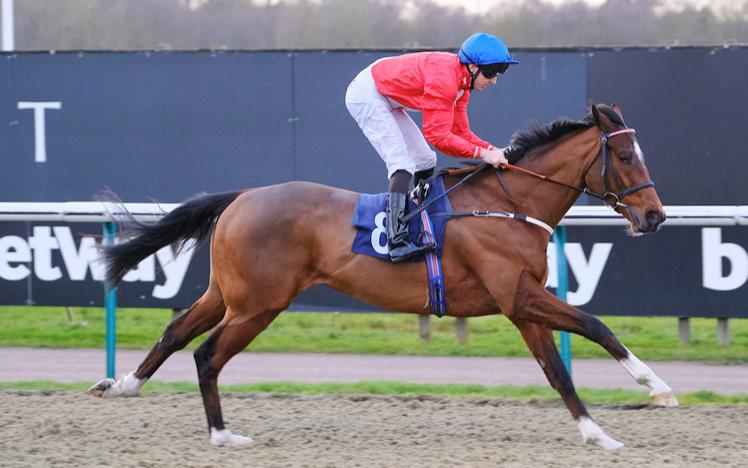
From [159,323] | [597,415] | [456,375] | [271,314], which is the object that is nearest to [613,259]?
[456,375]

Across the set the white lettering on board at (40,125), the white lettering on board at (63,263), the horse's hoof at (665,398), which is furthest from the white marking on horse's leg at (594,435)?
the white lettering on board at (40,125)

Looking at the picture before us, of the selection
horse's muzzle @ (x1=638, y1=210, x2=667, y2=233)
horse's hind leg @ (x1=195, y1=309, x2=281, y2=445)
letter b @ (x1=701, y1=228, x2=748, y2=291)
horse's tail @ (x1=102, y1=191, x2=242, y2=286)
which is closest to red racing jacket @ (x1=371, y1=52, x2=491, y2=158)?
horse's muzzle @ (x1=638, y1=210, x2=667, y2=233)

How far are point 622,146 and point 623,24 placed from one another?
12.7ft

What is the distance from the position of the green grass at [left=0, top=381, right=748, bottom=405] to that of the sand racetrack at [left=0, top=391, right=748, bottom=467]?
212mm

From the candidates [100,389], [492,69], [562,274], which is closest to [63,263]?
[100,389]

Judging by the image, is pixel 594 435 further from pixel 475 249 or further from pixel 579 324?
pixel 475 249

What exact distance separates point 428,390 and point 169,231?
1954mm

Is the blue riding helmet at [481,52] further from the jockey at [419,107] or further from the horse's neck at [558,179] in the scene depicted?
the horse's neck at [558,179]

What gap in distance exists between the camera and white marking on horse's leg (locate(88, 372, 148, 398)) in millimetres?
6191

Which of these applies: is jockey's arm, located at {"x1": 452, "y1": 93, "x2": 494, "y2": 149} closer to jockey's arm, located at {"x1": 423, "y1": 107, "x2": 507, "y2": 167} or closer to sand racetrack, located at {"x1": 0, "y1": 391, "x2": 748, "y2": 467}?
jockey's arm, located at {"x1": 423, "y1": 107, "x2": 507, "y2": 167}

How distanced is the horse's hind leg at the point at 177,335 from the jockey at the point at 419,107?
1039mm

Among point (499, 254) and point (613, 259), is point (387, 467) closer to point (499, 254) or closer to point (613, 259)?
point (499, 254)

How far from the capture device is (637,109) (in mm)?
9016

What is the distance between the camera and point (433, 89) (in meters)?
5.66
